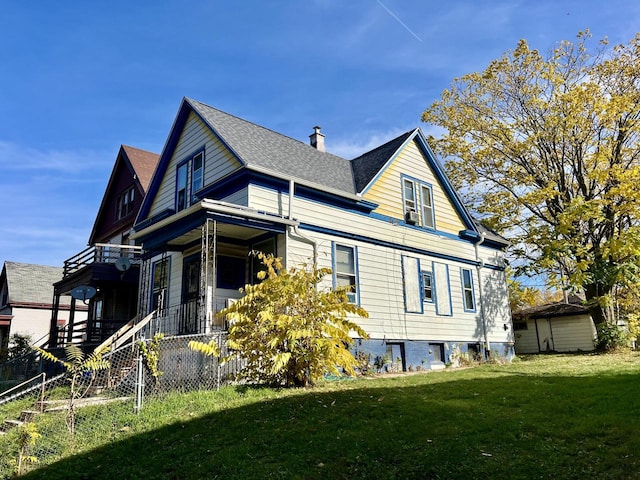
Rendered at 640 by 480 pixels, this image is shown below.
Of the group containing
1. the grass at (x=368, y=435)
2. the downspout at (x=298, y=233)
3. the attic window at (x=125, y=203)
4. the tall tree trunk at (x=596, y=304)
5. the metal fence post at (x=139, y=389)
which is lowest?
the grass at (x=368, y=435)

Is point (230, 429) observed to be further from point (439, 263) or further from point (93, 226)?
point (93, 226)

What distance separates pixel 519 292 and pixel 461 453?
18901 millimetres

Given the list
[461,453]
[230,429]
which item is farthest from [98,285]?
[461,453]

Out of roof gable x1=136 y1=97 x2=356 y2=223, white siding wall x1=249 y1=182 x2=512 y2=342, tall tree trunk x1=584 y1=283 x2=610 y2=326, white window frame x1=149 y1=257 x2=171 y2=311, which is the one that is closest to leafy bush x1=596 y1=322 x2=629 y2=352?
tall tree trunk x1=584 y1=283 x2=610 y2=326

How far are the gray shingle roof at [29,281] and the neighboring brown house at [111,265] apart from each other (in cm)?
733

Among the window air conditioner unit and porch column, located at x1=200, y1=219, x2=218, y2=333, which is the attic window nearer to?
the window air conditioner unit

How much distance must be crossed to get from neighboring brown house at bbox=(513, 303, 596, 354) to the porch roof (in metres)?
18.8

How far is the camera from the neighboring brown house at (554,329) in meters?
25.5

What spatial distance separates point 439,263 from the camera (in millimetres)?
18125

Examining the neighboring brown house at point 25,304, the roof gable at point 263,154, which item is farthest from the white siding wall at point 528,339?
the neighboring brown house at point 25,304

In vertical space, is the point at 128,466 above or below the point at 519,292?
below

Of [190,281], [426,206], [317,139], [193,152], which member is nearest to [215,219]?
[190,281]

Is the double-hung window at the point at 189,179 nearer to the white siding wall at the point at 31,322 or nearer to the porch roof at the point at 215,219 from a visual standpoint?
the porch roof at the point at 215,219

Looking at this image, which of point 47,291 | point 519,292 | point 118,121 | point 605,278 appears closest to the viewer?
point 118,121
